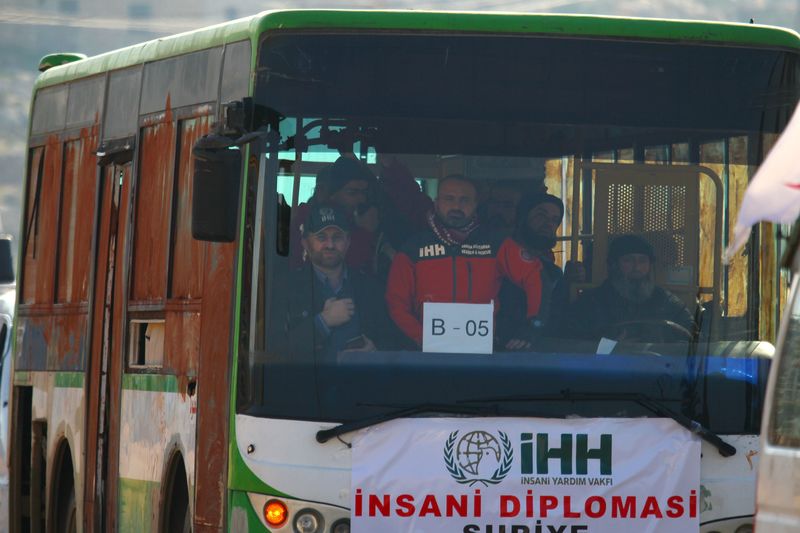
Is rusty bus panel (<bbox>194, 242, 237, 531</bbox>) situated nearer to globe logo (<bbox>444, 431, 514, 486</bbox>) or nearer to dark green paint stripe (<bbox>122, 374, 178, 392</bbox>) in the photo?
dark green paint stripe (<bbox>122, 374, 178, 392</bbox>)

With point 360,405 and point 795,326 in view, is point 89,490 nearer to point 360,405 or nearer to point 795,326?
point 360,405

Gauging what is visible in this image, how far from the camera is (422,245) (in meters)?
8.21

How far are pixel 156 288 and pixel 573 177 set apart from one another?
2.46 meters

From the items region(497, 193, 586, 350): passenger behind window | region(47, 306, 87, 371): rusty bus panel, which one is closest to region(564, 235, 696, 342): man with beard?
region(497, 193, 586, 350): passenger behind window

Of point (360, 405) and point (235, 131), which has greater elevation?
point (235, 131)

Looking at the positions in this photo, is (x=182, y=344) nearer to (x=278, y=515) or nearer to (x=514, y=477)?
(x=278, y=515)

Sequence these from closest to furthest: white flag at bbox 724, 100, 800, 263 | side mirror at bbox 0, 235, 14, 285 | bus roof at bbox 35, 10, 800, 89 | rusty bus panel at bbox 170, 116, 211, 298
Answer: white flag at bbox 724, 100, 800, 263
bus roof at bbox 35, 10, 800, 89
rusty bus panel at bbox 170, 116, 211, 298
side mirror at bbox 0, 235, 14, 285

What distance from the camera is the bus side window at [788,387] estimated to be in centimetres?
568

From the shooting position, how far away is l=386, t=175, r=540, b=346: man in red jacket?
818cm

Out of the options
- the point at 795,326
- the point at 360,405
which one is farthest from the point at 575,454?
the point at 795,326

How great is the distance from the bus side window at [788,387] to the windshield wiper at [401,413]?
2.44m

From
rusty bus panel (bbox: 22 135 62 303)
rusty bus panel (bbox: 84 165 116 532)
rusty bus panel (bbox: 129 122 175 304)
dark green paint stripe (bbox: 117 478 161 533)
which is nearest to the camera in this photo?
dark green paint stripe (bbox: 117 478 161 533)

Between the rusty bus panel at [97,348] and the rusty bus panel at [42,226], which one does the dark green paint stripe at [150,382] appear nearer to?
the rusty bus panel at [97,348]

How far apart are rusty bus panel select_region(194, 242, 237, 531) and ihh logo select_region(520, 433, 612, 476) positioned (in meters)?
1.30
